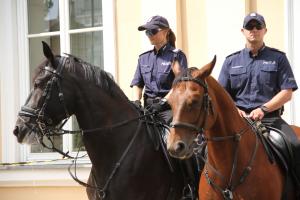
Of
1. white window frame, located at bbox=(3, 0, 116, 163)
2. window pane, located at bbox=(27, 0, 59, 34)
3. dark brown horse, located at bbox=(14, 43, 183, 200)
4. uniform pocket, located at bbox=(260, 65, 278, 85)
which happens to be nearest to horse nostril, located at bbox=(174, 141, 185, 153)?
dark brown horse, located at bbox=(14, 43, 183, 200)

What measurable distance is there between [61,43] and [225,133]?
164 inches

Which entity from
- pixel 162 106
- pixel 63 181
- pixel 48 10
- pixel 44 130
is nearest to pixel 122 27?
pixel 48 10

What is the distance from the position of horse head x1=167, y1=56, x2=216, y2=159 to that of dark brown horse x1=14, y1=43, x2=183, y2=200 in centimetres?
75

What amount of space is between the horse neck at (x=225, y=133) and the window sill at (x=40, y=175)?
10.9 ft

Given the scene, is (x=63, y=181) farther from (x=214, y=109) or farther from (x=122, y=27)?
(x=214, y=109)

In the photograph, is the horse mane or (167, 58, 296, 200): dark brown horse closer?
(167, 58, 296, 200): dark brown horse

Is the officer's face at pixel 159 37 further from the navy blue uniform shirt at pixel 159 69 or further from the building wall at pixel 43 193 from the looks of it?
the building wall at pixel 43 193

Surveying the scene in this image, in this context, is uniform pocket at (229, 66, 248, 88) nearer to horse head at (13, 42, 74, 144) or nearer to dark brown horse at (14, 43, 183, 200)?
dark brown horse at (14, 43, 183, 200)

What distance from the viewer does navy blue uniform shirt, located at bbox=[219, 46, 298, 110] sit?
406 cm

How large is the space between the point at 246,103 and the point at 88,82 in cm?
131

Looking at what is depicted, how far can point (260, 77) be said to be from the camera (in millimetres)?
4059

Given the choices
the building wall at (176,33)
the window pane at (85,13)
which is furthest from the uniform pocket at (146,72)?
the window pane at (85,13)

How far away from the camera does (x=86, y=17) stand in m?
7.04

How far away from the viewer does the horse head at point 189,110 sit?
308 cm
